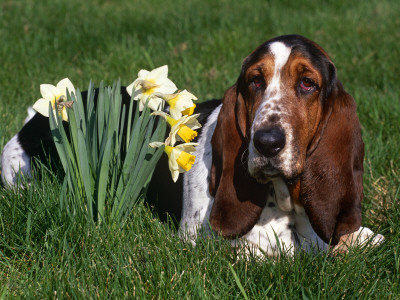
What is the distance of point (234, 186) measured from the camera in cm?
342

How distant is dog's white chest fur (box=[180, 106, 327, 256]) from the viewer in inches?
135

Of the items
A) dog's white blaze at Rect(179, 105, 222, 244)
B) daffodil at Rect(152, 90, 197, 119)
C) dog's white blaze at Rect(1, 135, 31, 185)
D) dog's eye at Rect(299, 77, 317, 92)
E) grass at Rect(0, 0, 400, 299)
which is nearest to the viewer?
grass at Rect(0, 0, 400, 299)

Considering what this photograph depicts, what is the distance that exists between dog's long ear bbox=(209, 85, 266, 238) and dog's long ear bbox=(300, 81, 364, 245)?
272mm

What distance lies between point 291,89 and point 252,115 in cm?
23

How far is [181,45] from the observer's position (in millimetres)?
7004

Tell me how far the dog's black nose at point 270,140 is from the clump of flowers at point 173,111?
0.37m

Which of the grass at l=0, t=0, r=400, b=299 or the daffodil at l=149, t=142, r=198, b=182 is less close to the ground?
the daffodil at l=149, t=142, r=198, b=182

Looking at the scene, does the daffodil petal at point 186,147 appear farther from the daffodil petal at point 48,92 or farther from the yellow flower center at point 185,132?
the daffodil petal at point 48,92

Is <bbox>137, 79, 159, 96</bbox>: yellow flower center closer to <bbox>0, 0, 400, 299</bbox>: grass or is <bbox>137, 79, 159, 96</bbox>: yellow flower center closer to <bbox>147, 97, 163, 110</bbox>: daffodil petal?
<bbox>147, 97, 163, 110</bbox>: daffodil petal

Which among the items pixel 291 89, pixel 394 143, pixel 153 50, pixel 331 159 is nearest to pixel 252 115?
pixel 291 89

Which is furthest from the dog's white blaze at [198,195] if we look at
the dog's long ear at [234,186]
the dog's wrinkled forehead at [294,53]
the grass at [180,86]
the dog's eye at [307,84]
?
the dog's eye at [307,84]

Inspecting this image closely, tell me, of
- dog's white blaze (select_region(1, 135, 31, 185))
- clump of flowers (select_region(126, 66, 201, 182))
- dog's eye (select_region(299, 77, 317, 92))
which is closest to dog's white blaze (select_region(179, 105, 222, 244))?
clump of flowers (select_region(126, 66, 201, 182))

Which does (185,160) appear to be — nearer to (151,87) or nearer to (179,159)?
(179,159)

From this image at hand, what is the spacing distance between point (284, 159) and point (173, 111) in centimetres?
68
